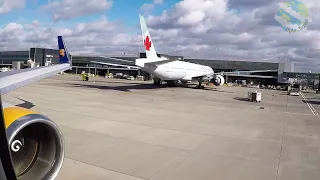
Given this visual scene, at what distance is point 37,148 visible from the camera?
15.0ft

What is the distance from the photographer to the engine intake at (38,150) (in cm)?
427

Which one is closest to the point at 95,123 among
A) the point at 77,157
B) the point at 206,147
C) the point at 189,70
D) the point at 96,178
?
the point at 77,157

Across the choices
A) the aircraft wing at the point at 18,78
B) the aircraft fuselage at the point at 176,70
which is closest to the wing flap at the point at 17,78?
the aircraft wing at the point at 18,78

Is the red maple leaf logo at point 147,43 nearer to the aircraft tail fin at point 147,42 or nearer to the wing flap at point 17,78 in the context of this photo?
the aircraft tail fin at point 147,42

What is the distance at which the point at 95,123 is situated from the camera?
1275cm

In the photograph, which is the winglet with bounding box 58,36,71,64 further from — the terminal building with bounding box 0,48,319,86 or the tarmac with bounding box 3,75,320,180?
the terminal building with bounding box 0,48,319,86

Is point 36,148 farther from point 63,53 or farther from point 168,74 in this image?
point 168,74

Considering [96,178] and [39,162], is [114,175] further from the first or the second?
[39,162]

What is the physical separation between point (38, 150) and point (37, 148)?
39mm

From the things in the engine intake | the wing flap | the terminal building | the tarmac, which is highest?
the terminal building

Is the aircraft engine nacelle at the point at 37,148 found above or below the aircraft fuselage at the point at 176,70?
below

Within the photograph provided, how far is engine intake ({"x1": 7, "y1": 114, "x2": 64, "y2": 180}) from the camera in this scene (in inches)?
168

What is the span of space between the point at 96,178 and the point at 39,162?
7.70ft

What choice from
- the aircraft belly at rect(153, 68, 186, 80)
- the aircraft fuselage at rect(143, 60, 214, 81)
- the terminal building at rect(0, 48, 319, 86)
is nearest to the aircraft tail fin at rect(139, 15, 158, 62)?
the aircraft fuselage at rect(143, 60, 214, 81)
